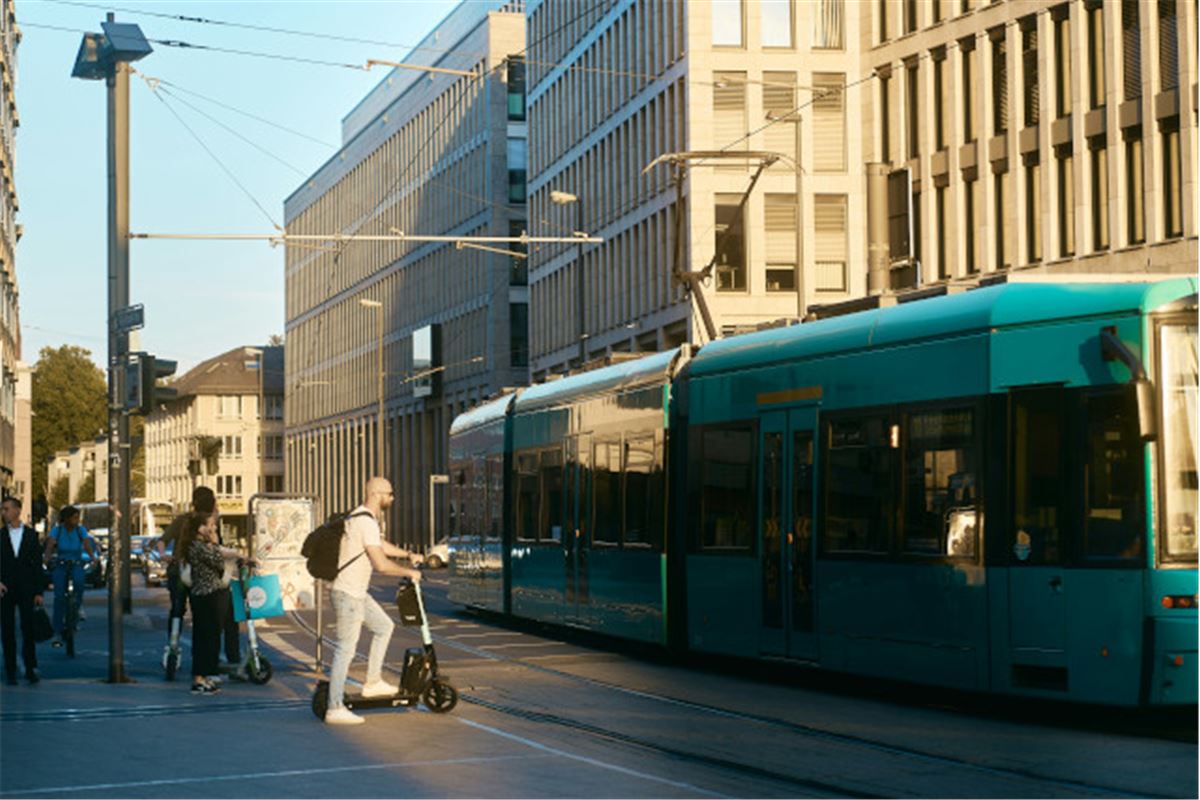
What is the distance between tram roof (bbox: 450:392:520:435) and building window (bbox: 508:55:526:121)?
57117mm

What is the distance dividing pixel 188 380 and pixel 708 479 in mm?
148110

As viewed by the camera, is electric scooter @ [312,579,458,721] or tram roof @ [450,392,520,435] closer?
electric scooter @ [312,579,458,721]

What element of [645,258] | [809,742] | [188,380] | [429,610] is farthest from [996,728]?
[188,380]

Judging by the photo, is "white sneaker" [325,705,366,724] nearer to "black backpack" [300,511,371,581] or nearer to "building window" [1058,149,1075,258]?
"black backpack" [300,511,371,581]

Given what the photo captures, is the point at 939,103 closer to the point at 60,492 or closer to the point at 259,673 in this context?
the point at 259,673

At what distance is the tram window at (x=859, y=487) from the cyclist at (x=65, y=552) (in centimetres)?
1200

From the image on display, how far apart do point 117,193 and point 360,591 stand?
8.63 meters

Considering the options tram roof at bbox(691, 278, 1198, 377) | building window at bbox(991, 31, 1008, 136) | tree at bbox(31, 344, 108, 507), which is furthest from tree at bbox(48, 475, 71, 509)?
tram roof at bbox(691, 278, 1198, 377)

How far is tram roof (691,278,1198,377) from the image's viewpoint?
48.0ft

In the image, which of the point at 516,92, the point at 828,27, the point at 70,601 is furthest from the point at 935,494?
the point at 516,92

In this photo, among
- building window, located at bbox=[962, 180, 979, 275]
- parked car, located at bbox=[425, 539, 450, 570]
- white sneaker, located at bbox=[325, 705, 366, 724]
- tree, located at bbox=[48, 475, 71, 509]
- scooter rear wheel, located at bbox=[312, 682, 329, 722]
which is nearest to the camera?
white sneaker, located at bbox=[325, 705, 366, 724]

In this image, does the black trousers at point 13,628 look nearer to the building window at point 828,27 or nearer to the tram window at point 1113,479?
the tram window at point 1113,479

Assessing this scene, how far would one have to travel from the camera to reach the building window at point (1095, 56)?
47281 mm

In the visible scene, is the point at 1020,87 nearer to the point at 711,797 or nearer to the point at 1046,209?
the point at 1046,209
